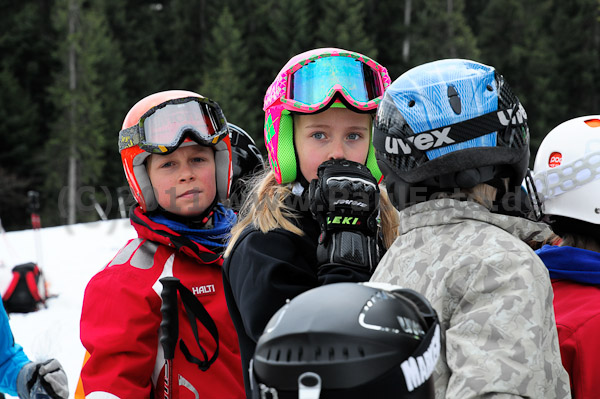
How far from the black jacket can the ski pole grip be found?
0.92 feet

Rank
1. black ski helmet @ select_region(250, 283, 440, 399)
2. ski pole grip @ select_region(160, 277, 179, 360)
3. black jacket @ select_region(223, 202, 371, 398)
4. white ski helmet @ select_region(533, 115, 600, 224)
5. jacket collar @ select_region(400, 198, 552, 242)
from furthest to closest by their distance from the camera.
→ ski pole grip @ select_region(160, 277, 179, 360)
white ski helmet @ select_region(533, 115, 600, 224)
black jacket @ select_region(223, 202, 371, 398)
jacket collar @ select_region(400, 198, 552, 242)
black ski helmet @ select_region(250, 283, 440, 399)

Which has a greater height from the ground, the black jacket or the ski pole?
the black jacket

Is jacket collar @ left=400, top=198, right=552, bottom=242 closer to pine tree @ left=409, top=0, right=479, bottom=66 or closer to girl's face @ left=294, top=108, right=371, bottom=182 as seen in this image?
girl's face @ left=294, top=108, right=371, bottom=182

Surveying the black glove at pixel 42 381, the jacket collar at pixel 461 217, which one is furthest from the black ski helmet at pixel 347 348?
the black glove at pixel 42 381

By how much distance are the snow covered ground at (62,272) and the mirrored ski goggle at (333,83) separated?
1917 millimetres

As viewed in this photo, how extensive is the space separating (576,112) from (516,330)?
47687 millimetres

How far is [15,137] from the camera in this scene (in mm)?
37000

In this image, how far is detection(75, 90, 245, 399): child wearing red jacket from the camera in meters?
2.82

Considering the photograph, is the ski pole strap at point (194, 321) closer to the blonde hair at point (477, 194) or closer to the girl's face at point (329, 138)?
the girl's face at point (329, 138)

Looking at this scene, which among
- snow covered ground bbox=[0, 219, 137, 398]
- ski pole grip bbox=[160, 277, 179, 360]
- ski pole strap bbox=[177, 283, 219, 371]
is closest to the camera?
ski pole grip bbox=[160, 277, 179, 360]

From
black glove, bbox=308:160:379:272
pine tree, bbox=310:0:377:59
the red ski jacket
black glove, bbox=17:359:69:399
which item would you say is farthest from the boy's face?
pine tree, bbox=310:0:377:59

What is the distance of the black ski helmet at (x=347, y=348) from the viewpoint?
1279 millimetres

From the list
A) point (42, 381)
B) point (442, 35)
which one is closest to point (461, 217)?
point (42, 381)

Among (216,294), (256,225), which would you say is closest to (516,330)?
(256,225)
